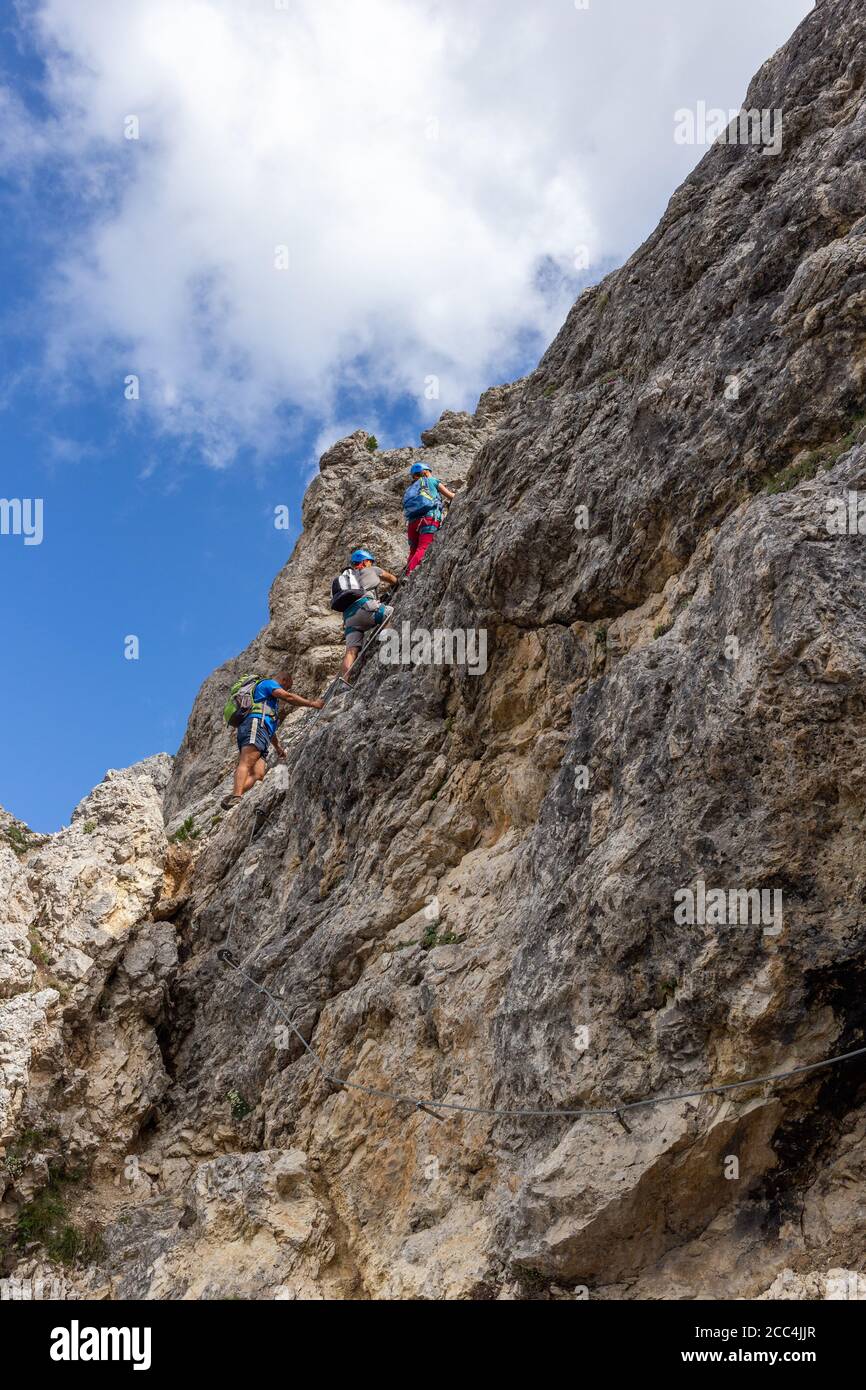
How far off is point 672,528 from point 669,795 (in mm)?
3833

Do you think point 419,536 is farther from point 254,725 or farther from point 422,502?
point 254,725

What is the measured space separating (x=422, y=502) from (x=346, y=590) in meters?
2.40

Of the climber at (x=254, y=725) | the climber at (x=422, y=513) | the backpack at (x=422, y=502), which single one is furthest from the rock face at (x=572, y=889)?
the backpack at (x=422, y=502)

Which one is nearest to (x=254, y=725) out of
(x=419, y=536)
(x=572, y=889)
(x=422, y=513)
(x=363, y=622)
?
(x=363, y=622)

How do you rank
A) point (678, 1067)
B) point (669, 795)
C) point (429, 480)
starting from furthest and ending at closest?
1. point (429, 480)
2. point (669, 795)
3. point (678, 1067)

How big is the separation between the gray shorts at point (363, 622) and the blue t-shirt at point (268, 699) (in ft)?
7.44

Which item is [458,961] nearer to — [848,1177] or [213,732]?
[848,1177]

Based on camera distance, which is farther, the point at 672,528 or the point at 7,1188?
the point at 7,1188

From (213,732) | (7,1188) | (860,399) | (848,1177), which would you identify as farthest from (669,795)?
(213,732)

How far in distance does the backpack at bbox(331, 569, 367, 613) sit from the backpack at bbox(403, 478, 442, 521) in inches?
70.3

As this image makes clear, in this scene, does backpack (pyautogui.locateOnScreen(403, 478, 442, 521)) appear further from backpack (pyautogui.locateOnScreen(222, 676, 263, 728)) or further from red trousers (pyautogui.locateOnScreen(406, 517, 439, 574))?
backpack (pyautogui.locateOnScreen(222, 676, 263, 728))

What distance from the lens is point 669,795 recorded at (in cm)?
954

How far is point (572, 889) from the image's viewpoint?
10.3 m

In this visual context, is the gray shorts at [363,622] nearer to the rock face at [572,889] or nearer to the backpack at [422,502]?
the rock face at [572,889]
